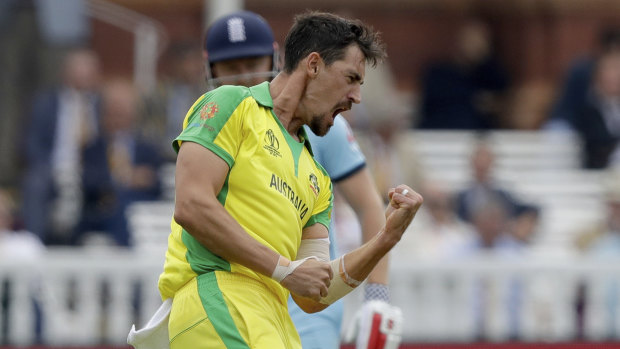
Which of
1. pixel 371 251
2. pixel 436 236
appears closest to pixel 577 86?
pixel 436 236

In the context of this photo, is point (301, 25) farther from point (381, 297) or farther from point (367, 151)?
point (367, 151)

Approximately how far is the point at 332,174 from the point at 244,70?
643 mm

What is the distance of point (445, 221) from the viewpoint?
37.8ft

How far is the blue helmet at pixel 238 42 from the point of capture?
5871 mm

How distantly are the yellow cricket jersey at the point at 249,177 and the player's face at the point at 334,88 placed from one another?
5.0 inches

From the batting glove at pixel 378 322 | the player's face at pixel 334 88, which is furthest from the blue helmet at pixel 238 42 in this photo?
the player's face at pixel 334 88

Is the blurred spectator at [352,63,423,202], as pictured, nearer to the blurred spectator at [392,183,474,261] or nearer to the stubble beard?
the blurred spectator at [392,183,474,261]

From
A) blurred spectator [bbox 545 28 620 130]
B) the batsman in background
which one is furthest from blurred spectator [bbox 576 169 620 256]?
the batsman in background

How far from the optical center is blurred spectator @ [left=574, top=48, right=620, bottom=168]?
13.4 metres

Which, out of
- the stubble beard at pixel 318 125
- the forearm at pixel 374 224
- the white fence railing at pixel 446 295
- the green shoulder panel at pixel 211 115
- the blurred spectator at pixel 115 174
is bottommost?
the white fence railing at pixel 446 295

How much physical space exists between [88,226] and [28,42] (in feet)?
9.09

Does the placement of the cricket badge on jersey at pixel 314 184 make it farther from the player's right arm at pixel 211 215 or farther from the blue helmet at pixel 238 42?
the blue helmet at pixel 238 42

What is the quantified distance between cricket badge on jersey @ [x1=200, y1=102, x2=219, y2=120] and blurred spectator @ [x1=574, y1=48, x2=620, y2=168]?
954 centimetres

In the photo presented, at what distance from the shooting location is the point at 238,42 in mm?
5879
